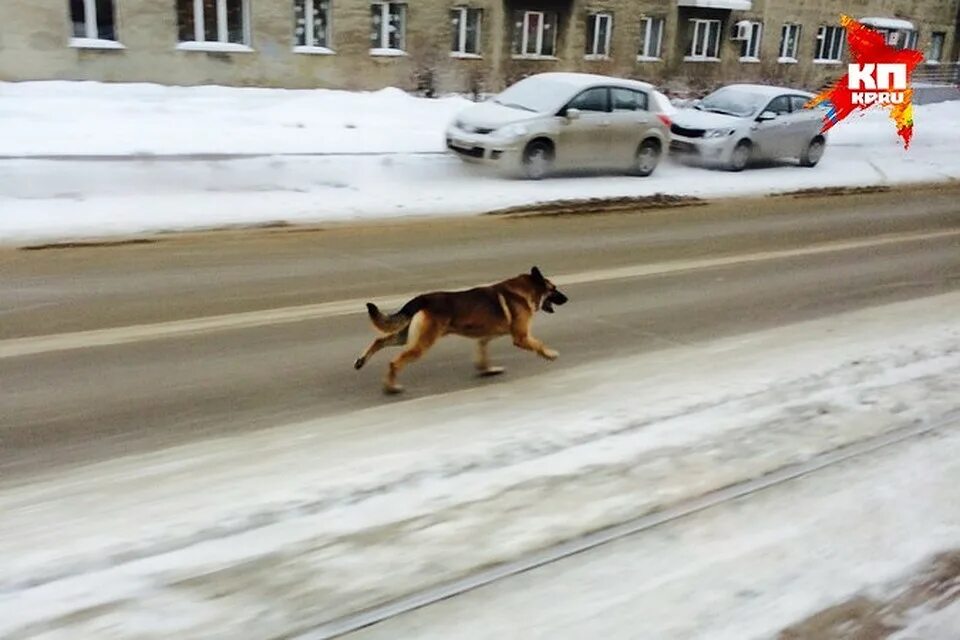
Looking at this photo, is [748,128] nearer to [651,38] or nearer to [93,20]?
[651,38]

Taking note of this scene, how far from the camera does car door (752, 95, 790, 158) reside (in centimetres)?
1836

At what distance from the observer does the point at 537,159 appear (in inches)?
594

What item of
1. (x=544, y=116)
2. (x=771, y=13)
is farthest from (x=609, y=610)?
(x=771, y=13)

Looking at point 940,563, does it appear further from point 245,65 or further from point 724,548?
point 245,65

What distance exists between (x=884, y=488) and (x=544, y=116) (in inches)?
444

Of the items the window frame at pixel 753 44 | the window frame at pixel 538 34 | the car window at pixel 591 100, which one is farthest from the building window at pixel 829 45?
the car window at pixel 591 100

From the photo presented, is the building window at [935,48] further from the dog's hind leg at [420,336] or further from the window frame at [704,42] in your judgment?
the dog's hind leg at [420,336]

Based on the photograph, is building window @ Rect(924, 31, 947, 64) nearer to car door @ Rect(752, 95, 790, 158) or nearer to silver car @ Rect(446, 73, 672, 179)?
car door @ Rect(752, 95, 790, 158)

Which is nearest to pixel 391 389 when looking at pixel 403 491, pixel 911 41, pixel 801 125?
pixel 403 491

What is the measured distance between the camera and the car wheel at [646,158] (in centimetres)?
1659

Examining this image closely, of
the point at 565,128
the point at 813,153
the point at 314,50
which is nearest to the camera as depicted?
the point at 565,128

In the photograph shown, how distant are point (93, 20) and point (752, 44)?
2280 cm

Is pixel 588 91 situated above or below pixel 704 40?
below

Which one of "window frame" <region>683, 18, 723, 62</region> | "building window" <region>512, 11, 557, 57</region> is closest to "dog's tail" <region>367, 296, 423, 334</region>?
"building window" <region>512, 11, 557, 57</region>
